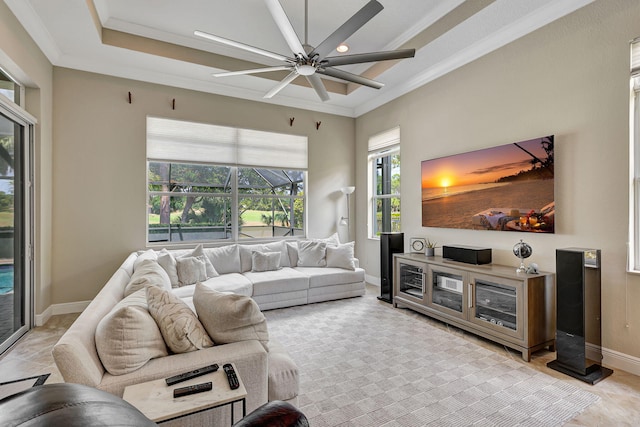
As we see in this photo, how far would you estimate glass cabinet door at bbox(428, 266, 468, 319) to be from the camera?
3321 mm

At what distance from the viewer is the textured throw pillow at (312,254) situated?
15.9ft

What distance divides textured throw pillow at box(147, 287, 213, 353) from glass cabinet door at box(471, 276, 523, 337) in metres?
2.58

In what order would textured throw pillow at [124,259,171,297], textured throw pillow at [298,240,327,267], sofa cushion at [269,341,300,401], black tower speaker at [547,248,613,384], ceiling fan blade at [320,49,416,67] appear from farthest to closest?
textured throw pillow at [298,240,327,267]
ceiling fan blade at [320,49,416,67]
black tower speaker at [547,248,613,384]
textured throw pillow at [124,259,171,297]
sofa cushion at [269,341,300,401]

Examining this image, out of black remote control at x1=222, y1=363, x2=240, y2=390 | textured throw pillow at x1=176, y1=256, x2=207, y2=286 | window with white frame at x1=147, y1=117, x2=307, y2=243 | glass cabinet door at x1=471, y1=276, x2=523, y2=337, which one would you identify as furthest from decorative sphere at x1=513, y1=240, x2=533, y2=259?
textured throw pillow at x1=176, y1=256, x2=207, y2=286

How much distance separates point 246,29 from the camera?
3748mm

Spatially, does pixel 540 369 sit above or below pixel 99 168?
below

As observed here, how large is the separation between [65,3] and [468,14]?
3794 millimetres

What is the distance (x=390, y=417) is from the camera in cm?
198

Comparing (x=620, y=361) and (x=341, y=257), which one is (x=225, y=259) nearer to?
(x=341, y=257)

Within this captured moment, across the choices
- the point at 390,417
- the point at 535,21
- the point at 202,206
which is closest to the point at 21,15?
the point at 202,206

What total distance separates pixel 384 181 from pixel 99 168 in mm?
4257

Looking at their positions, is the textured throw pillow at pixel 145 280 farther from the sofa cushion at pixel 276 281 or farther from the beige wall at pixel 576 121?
the beige wall at pixel 576 121

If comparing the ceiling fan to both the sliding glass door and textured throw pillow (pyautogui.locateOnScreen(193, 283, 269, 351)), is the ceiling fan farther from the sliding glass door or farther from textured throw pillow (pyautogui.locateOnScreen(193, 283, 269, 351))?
the sliding glass door

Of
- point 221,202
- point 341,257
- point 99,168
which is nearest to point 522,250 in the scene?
point 341,257
